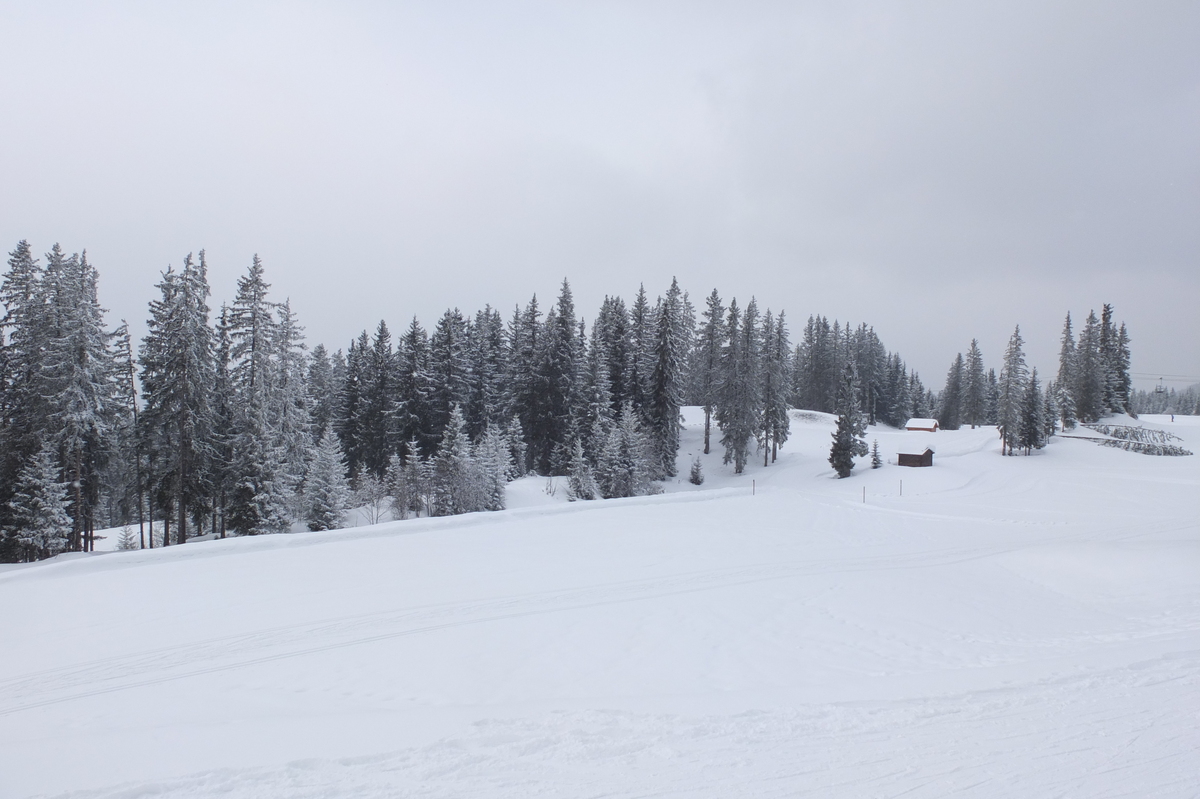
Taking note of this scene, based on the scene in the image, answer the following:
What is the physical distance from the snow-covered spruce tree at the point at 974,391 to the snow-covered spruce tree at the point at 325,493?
91087 millimetres

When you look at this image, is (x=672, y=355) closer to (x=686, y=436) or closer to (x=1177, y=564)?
(x=686, y=436)

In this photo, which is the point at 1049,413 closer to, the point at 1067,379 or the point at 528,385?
the point at 1067,379

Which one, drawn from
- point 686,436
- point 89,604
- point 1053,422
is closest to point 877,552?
point 89,604

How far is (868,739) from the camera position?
20.8ft

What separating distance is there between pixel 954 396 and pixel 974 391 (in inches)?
110

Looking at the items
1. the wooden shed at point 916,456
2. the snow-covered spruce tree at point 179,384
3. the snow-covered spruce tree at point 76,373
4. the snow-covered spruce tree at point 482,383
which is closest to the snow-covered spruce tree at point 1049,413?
the wooden shed at point 916,456

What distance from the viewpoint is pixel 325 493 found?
30.7 metres

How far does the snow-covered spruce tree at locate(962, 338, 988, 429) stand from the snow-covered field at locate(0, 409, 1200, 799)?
79.7m

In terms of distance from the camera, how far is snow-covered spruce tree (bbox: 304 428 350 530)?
30.4 m

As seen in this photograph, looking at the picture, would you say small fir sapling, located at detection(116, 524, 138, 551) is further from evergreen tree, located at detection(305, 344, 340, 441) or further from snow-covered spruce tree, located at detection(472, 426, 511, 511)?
snow-covered spruce tree, located at detection(472, 426, 511, 511)

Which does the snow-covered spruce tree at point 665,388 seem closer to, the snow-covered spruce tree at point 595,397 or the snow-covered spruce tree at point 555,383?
the snow-covered spruce tree at point 595,397

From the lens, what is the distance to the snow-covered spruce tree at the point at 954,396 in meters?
89.4

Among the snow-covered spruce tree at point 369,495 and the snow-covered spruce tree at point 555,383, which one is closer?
the snow-covered spruce tree at point 369,495

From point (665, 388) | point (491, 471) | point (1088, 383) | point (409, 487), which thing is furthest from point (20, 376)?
point (1088, 383)
